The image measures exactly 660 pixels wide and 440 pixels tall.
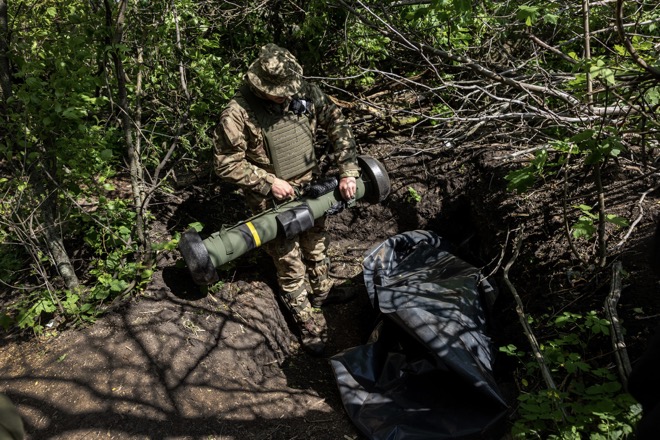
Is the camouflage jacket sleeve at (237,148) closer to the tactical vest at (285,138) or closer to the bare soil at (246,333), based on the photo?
the tactical vest at (285,138)

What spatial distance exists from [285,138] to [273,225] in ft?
2.10

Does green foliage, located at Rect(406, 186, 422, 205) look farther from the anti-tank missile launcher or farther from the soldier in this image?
the soldier

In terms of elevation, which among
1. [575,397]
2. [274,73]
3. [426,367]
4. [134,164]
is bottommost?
[575,397]

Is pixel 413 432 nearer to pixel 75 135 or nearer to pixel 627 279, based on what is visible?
pixel 627 279

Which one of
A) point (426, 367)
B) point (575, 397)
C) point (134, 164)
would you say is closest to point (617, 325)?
point (575, 397)

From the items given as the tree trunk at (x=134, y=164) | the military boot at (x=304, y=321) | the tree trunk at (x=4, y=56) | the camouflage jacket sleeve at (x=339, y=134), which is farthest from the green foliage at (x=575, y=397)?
the tree trunk at (x=4, y=56)

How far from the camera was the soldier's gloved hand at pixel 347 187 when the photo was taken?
10.8 ft

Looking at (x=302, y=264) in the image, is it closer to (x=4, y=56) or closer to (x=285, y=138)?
(x=285, y=138)

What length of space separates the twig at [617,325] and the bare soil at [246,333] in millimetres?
74

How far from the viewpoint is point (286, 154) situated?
3172 mm

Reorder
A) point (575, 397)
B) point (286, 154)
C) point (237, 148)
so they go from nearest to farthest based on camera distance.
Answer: point (575, 397)
point (237, 148)
point (286, 154)

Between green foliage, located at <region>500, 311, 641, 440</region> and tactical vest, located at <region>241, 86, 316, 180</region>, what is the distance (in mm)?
1892

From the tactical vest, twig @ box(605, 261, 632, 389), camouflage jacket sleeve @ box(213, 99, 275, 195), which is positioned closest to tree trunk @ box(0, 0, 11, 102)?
camouflage jacket sleeve @ box(213, 99, 275, 195)

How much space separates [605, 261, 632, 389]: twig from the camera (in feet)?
6.74
